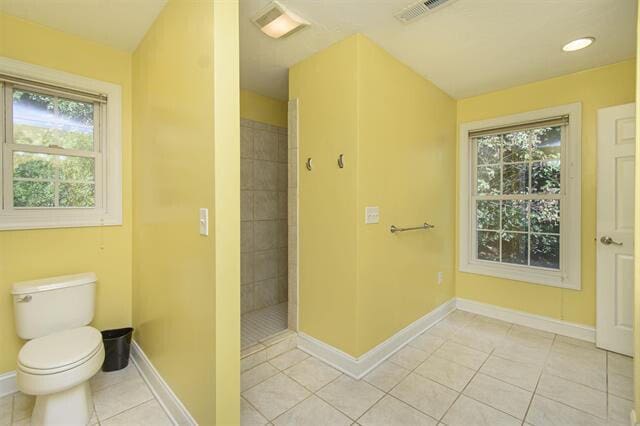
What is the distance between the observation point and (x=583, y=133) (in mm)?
2539

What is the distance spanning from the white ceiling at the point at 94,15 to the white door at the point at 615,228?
131 inches

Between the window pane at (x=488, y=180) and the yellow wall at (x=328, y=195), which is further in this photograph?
the window pane at (x=488, y=180)

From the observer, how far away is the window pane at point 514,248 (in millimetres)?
2913

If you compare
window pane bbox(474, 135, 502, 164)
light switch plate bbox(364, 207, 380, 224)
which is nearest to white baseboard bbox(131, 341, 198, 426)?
light switch plate bbox(364, 207, 380, 224)

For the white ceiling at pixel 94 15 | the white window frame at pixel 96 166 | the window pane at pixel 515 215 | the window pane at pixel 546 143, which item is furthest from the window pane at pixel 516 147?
the white window frame at pixel 96 166

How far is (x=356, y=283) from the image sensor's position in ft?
6.59

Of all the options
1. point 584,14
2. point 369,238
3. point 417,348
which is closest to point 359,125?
point 369,238

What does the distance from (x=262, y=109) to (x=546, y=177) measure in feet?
9.51

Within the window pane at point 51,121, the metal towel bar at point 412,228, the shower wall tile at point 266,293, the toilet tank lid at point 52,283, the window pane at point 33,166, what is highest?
the window pane at point 51,121

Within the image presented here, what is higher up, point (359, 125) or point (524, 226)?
point (359, 125)

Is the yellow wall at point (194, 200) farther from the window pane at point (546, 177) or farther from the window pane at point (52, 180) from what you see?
the window pane at point (546, 177)

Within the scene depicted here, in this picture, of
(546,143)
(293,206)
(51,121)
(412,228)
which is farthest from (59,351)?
(546,143)

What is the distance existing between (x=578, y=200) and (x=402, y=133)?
66.1 inches

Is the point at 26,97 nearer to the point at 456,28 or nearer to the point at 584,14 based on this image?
the point at 456,28
